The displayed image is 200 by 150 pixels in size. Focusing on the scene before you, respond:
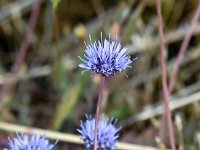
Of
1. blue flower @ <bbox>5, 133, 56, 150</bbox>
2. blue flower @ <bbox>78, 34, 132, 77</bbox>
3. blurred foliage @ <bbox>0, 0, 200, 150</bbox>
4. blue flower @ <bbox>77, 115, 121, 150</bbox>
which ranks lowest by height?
blue flower @ <bbox>5, 133, 56, 150</bbox>

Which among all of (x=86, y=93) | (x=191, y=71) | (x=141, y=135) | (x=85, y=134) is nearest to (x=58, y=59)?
(x=86, y=93)

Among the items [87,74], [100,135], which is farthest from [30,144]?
[87,74]

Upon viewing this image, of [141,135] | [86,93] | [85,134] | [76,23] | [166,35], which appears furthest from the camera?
[76,23]

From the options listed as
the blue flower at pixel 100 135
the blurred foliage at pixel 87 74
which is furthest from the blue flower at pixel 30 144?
the blurred foliage at pixel 87 74

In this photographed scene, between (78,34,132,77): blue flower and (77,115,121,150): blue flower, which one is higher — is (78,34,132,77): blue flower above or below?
above

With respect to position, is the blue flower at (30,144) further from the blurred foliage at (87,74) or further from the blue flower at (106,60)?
the blurred foliage at (87,74)

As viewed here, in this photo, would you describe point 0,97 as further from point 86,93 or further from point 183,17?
point 183,17

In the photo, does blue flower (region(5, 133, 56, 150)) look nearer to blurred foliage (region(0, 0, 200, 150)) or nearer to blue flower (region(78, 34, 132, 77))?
blue flower (region(78, 34, 132, 77))

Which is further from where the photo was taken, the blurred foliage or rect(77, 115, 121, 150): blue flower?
the blurred foliage

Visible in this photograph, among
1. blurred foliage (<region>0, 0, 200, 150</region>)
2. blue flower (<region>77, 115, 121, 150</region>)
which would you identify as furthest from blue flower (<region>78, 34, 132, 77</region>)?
blurred foliage (<region>0, 0, 200, 150</region>)

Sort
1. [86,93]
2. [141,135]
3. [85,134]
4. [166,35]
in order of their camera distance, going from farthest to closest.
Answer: [166,35] < [86,93] < [141,135] < [85,134]

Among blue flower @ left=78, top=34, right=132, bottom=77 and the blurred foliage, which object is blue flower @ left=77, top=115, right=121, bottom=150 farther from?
the blurred foliage
